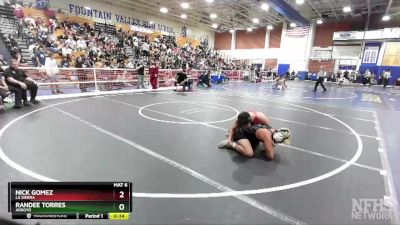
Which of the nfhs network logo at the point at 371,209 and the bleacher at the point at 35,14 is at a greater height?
the bleacher at the point at 35,14

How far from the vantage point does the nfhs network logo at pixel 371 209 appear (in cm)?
255

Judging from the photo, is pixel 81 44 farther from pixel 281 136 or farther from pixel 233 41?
pixel 233 41

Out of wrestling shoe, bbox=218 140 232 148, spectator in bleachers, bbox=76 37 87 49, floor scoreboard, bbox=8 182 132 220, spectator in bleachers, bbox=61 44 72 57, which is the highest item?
spectator in bleachers, bbox=76 37 87 49

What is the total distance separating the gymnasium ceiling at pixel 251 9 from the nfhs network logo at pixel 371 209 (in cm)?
1831

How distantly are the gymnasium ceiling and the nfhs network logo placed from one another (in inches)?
721

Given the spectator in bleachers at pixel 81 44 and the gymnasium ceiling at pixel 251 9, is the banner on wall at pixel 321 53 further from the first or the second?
the spectator in bleachers at pixel 81 44

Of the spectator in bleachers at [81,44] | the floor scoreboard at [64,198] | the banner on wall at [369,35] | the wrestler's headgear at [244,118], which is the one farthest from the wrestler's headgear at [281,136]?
the banner on wall at [369,35]

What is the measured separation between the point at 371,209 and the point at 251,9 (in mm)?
23639

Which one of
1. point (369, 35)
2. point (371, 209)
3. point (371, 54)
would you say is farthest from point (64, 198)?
point (371, 54)

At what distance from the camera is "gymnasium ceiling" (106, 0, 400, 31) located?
2122 cm

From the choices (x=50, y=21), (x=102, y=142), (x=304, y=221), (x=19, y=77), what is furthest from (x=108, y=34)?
(x=304, y=221)

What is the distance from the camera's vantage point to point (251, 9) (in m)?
23.5

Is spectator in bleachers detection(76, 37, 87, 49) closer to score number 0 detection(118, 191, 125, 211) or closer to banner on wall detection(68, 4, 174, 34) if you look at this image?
banner on wall detection(68, 4, 174, 34)

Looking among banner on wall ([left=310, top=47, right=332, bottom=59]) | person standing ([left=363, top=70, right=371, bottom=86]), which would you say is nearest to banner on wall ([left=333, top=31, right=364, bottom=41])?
banner on wall ([left=310, top=47, right=332, bottom=59])
